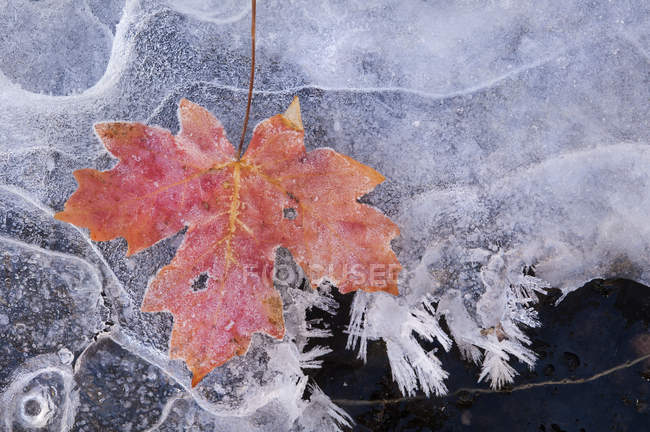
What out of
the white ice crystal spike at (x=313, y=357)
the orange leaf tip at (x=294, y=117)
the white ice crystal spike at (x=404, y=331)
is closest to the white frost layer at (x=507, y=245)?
the white ice crystal spike at (x=404, y=331)

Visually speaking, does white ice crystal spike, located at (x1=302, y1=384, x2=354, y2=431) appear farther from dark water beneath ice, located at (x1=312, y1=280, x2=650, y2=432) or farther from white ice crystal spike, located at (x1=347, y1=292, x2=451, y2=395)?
white ice crystal spike, located at (x1=347, y1=292, x2=451, y2=395)

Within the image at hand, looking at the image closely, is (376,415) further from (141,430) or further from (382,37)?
(382,37)

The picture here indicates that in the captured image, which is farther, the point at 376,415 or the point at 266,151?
the point at 376,415

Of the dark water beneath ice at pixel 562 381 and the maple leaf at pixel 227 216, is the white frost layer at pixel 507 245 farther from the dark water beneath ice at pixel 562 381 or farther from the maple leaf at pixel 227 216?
the maple leaf at pixel 227 216

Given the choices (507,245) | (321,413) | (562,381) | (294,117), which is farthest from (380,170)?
(562,381)

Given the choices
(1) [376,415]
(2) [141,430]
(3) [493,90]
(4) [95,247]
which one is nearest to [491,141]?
(3) [493,90]

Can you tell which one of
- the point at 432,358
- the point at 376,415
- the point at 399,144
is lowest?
the point at 376,415
